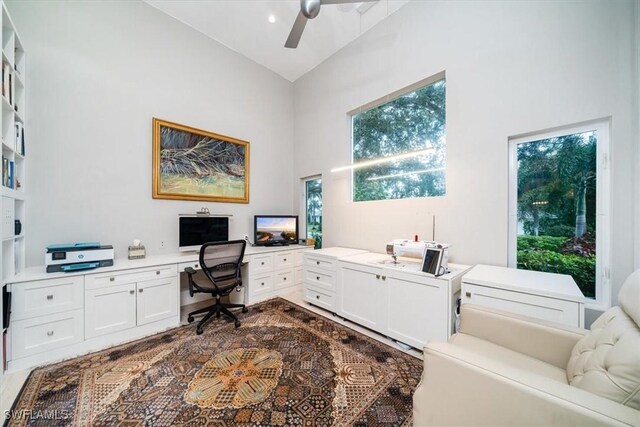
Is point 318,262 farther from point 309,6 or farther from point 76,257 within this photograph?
point 309,6

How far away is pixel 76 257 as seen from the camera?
85.0 inches

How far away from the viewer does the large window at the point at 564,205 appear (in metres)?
1.88

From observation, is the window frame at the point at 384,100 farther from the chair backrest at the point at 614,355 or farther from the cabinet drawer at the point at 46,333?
the cabinet drawer at the point at 46,333

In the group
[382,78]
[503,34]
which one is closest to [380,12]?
[382,78]

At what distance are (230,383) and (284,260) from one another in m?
2.06

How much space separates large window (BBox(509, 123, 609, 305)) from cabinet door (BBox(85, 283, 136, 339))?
384 centimetres

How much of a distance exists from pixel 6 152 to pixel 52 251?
928 mm

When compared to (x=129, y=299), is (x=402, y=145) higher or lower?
higher

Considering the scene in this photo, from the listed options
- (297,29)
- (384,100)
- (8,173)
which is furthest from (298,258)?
(8,173)

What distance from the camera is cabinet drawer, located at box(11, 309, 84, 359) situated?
1.86m

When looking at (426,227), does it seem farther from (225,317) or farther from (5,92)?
(5,92)

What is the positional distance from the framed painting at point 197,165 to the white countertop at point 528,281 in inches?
133


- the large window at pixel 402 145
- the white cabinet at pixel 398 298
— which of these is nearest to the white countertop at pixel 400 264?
the white cabinet at pixel 398 298

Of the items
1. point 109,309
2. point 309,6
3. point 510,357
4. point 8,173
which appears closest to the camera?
point 510,357
